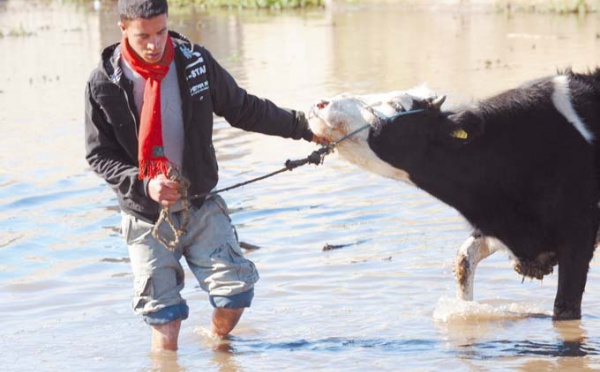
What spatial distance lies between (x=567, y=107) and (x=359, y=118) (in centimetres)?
109

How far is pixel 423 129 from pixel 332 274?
6.05 ft

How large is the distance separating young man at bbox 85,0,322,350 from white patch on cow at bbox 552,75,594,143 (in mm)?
1247

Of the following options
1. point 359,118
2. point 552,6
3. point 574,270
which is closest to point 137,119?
point 359,118

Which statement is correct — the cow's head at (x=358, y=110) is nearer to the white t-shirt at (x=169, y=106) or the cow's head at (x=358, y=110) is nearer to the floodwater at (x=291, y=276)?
the white t-shirt at (x=169, y=106)

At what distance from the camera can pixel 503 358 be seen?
5.42 metres

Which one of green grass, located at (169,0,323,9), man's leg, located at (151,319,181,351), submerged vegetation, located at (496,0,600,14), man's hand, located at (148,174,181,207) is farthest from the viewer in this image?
green grass, located at (169,0,323,9)

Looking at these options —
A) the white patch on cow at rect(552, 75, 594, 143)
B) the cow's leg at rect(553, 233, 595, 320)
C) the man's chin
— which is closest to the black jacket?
the man's chin

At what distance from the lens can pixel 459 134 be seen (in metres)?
5.52

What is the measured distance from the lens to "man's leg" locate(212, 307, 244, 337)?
5551 millimetres

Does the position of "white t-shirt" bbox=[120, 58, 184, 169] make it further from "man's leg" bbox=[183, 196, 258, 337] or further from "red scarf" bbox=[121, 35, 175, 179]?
"man's leg" bbox=[183, 196, 258, 337]

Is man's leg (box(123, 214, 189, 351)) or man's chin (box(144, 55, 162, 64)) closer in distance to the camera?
man's chin (box(144, 55, 162, 64))

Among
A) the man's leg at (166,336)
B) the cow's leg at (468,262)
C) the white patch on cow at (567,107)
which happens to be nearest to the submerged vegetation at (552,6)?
the cow's leg at (468,262)

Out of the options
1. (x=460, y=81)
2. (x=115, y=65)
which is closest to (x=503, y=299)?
(x=115, y=65)

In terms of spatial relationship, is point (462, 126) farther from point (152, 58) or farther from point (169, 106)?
point (152, 58)
